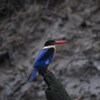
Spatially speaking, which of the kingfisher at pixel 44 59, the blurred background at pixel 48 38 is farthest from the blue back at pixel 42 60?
the blurred background at pixel 48 38

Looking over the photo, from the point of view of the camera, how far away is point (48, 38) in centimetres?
732

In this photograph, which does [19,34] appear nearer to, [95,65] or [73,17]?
[73,17]

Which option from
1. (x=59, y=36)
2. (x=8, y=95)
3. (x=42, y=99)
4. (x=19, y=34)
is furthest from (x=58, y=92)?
(x=19, y=34)

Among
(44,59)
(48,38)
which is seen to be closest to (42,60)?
(44,59)

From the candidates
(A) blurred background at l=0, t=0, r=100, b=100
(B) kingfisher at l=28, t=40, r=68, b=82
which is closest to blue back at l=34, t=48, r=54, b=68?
(B) kingfisher at l=28, t=40, r=68, b=82

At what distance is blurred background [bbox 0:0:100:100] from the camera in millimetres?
6328

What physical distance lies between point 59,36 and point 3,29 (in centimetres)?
146

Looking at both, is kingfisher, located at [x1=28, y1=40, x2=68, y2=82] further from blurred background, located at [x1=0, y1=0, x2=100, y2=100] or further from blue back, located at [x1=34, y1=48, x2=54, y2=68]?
blurred background, located at [x1=0, y1=0, x2=100, y2=100]

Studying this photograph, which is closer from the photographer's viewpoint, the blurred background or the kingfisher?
the kingfisher

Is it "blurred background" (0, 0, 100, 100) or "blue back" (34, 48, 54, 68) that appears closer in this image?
"blue back" (34, 48, 54, 68)

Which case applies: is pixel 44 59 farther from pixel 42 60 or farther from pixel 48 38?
pixel 48 38

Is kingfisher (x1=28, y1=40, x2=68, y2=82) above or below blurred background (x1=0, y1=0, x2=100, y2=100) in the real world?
above

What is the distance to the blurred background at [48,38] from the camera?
633 cm

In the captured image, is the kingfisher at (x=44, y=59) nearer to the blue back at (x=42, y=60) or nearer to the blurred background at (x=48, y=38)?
the blue back at (x=42, y=60)
